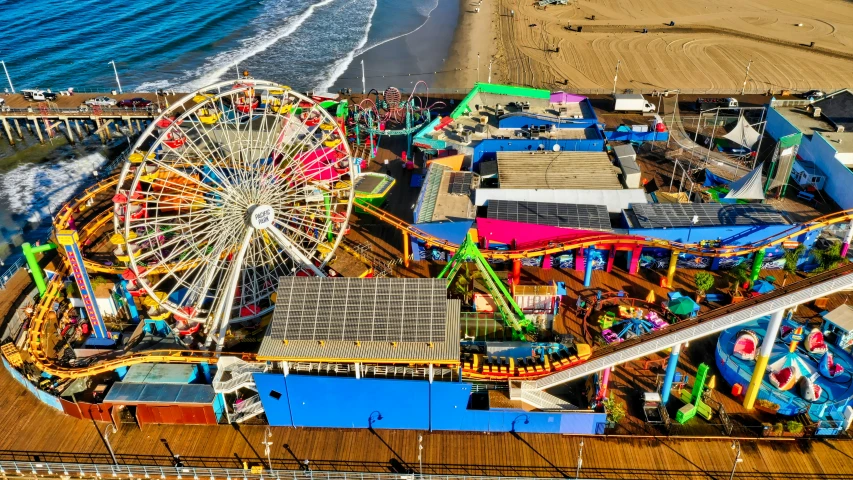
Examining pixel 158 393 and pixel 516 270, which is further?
pixel 516 270

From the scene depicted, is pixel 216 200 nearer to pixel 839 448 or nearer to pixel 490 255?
pixel 490 255

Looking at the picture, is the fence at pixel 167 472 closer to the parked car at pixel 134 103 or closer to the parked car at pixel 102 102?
the parked car at pixel 134 103

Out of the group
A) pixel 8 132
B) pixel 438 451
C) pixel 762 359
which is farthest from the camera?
pixel 8 132

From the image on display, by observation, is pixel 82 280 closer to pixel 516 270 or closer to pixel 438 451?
pixel 438 451

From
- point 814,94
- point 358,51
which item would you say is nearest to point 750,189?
point 814,94

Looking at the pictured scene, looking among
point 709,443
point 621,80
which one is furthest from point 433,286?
point 621,80

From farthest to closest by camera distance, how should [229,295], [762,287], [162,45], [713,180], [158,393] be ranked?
[162,45], [713,180], [762,287], [229,295], [158,393]

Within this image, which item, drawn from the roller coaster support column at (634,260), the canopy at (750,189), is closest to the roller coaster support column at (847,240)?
the canopy at (750,189)
